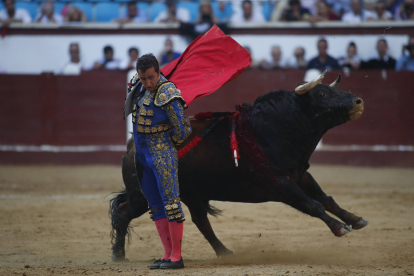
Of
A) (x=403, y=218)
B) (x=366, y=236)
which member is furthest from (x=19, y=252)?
(x=403, y=218)

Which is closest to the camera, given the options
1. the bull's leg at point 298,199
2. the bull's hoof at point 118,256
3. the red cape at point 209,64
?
the bull's leg at point 298,199

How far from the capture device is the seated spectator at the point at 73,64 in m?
8.70

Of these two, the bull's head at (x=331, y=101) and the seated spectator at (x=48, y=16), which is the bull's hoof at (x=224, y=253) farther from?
the seated spectator at (x=48, y=16)

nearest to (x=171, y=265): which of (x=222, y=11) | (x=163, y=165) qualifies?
(x=163, y=165)

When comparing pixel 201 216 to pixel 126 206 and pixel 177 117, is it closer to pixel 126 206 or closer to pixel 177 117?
pixel 126 206

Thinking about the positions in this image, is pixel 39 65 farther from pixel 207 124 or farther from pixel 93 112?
pixel 207 124

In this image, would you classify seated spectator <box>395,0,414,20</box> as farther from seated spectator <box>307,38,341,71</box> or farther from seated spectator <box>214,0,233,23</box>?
seated spectator <box>214,0,233,23</box>

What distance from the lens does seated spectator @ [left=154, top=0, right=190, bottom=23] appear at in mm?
9277

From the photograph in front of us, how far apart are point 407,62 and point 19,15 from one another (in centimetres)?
698

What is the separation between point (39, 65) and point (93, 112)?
1574mm

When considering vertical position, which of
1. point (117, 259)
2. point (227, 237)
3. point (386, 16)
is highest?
point (386, 16)

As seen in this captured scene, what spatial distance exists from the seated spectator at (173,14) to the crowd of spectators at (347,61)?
172cm

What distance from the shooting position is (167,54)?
832 cm

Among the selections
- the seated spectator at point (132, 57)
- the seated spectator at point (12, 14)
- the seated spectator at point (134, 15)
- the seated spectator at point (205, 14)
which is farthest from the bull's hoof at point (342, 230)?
the seated spectator at point (12, 14)
